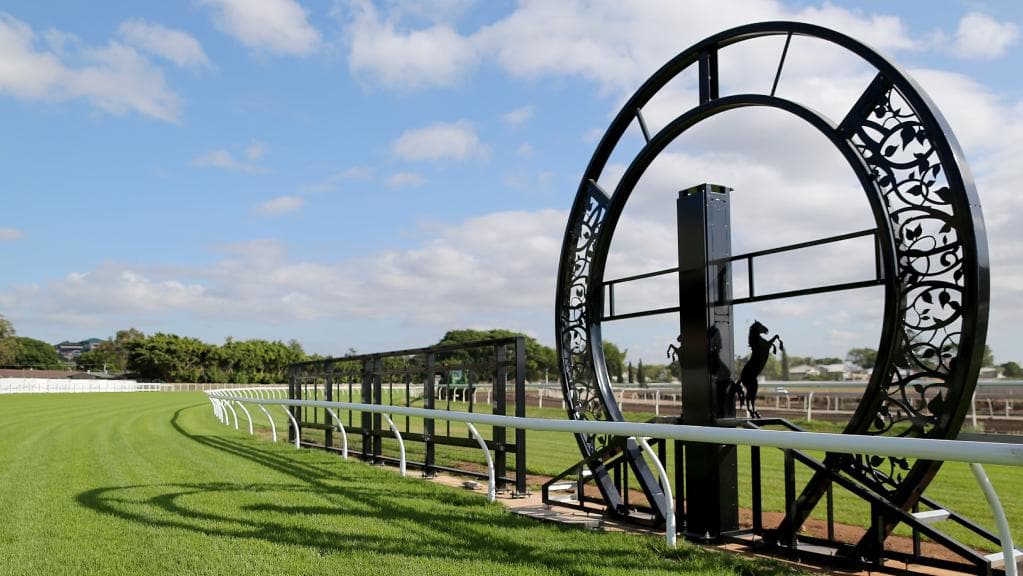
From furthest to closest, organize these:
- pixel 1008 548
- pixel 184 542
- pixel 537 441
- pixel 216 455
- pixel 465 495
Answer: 1. pixel 537 441
2. pixel 216 455
3. pixel 465 495
4. pixel 184 542
5. pixel 1008 548

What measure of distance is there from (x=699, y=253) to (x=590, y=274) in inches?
70.0

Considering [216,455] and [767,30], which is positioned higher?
[767,30]

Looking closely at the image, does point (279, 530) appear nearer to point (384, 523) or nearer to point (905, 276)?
point (384, 523)

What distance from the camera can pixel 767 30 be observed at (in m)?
5.33

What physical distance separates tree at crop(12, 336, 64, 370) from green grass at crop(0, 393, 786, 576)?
117011 mm

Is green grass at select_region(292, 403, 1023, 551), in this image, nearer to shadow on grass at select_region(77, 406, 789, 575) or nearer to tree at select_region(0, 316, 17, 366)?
shadow on grass at select_region(77, 406, 789, 575)

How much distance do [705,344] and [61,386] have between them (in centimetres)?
5064

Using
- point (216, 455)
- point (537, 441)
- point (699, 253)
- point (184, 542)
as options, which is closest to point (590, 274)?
point (699, 253)

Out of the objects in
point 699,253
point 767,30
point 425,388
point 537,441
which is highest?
point 767,30

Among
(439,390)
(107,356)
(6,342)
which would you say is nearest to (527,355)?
(439,390)

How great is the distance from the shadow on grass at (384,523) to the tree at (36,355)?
4646 inches

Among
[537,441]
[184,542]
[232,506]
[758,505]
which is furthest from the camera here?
[537,441]

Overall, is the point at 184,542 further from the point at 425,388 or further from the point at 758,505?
the point at 425,388

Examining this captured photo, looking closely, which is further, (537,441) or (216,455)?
(537,441)
